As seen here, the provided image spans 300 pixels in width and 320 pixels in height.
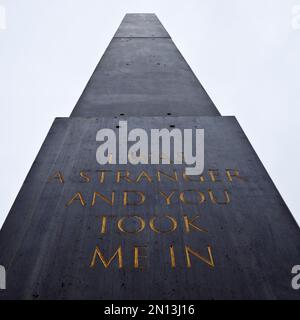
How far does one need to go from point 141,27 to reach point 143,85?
6.84 meters

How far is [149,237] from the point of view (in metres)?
4.85

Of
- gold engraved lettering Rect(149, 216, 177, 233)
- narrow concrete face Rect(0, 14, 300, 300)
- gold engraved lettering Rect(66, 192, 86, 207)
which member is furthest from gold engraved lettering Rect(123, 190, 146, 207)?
gold engraved lettering Rect(66, 192, 86, 207)

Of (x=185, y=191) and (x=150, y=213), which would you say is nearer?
(x=150, y=213)

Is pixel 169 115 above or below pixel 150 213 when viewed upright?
above

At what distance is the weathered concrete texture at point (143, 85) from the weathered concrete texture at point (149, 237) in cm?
212

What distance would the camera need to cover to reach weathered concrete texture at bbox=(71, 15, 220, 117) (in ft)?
27.7

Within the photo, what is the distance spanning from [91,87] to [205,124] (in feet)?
11.8

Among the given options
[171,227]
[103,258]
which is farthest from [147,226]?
[103,258]

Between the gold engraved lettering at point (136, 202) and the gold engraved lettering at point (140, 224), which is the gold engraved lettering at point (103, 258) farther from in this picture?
the gold engraved lettering at point (136, 202)

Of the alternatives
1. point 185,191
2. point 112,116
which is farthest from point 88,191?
point 112,116

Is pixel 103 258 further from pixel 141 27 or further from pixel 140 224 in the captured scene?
pixel 141 27

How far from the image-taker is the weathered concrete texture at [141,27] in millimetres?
14344

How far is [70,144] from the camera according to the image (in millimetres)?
6863

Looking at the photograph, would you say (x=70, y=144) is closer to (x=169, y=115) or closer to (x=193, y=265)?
(x=169, y=115)
